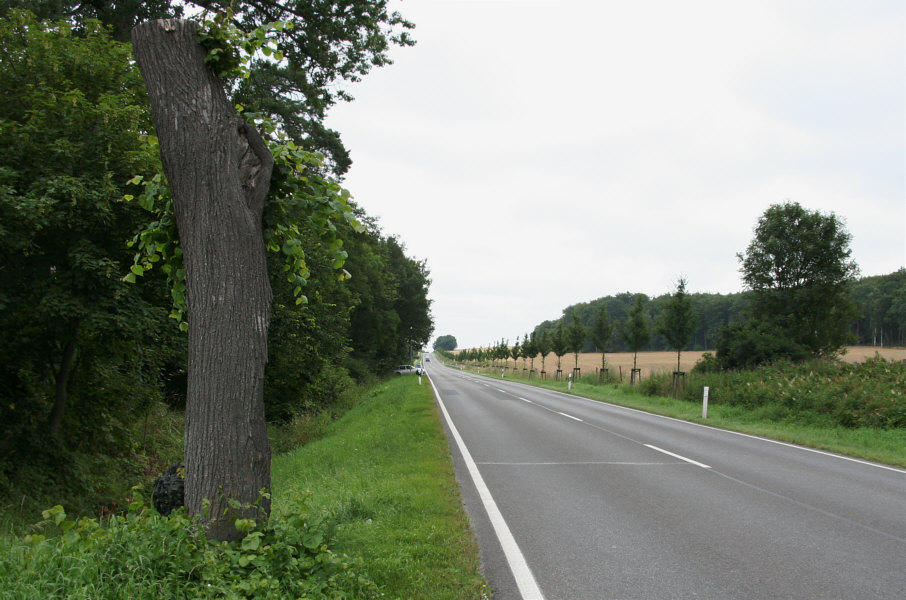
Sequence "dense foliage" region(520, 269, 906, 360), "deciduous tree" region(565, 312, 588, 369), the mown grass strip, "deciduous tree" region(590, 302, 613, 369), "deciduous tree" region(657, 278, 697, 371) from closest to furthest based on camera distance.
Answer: the mown grass strip
"deciduous tree" region(657, 278, 697, 371)
"deciduous tree" region(590, 302, 613, 369)
"deciduous tree" region(565, 312, 588, 369)
"dense foliage" region(520, 269, 906, 360)

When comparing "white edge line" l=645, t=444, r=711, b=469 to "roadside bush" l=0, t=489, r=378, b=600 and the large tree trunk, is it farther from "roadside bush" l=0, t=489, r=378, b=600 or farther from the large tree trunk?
the large tree trunk

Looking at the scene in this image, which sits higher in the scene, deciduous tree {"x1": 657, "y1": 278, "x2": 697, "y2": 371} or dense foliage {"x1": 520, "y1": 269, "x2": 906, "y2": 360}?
dense foliage {"x1": 520, "y1": 269, "x2": 906, "y2": 360}

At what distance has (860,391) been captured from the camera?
15859mm

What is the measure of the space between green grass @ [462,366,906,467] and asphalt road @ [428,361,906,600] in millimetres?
970

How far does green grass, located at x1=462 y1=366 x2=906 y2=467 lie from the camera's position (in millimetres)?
11516

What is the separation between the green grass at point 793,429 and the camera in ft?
37.8

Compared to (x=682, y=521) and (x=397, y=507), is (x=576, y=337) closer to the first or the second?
(x=682, y=521)

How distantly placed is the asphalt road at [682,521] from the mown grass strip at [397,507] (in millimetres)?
294

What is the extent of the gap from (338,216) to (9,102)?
299 inches

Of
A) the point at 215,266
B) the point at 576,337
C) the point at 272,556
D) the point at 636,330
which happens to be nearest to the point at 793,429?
the point at 272,556

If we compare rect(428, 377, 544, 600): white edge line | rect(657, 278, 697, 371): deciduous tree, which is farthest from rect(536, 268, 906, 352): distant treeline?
rect(428, 377, 544, 600): white edge line

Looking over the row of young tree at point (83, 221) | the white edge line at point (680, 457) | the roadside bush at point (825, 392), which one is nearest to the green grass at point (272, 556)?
the row of young tree at point (83, 221)

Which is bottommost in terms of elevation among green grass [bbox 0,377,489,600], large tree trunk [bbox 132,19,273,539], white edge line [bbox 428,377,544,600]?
white edge line [bbox 428,377,544,600]

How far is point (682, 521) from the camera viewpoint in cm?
587
